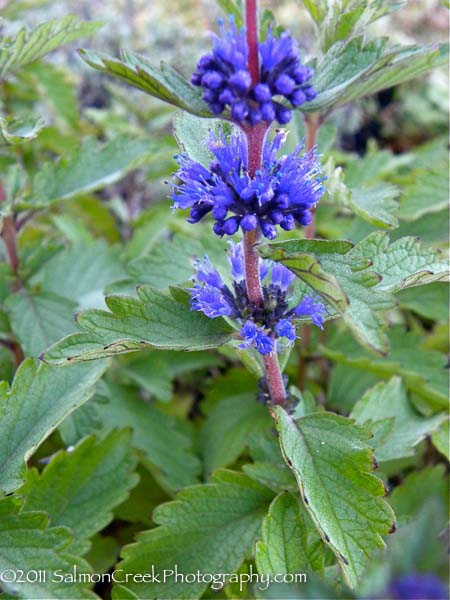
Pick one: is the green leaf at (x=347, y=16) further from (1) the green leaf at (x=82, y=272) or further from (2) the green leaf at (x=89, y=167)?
(1) the green leaf at (x=82, y=272)

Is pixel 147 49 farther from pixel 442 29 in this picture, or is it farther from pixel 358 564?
pixel 358 564

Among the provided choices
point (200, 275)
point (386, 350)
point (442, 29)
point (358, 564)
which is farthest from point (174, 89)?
point (442, 29)

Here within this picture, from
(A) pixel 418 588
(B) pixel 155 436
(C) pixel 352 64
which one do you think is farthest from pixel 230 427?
(A) pixel 418 588

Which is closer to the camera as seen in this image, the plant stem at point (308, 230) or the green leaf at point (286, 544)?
the green leaf at point (286, 544)

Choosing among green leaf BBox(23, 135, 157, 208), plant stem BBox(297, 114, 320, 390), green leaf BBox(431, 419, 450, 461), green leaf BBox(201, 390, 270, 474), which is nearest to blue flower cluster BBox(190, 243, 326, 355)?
plant stem BBox(297, 114, 320, 390)

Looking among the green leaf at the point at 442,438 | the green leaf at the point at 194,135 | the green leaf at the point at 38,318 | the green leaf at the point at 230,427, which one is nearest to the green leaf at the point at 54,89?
the green leaf at the point at 38,318

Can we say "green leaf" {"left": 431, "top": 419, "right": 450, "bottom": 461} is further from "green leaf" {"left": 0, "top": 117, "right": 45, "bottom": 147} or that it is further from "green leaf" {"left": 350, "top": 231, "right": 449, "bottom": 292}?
"green leaf" {"left": 0, "top": 117, "right": 45, "bottom": 147}
